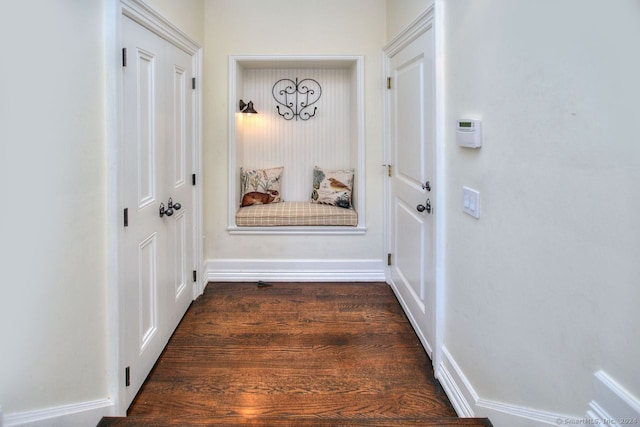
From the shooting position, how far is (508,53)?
153 cm

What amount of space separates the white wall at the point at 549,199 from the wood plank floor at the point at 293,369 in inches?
17.6

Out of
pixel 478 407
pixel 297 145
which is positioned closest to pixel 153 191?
pixel 478 407

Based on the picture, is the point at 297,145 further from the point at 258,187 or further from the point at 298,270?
the point at 298,270

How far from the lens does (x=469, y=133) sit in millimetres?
1859

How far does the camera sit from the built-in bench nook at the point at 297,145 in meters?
3.81

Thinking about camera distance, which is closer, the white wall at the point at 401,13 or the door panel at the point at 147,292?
the door panel at the point at 147,292

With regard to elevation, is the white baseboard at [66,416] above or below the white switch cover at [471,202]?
below

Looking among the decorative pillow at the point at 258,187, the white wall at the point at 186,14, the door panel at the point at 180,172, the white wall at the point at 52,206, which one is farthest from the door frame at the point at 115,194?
A: the decorative pillow at the point at 258,187

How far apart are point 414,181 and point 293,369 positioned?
143 cm

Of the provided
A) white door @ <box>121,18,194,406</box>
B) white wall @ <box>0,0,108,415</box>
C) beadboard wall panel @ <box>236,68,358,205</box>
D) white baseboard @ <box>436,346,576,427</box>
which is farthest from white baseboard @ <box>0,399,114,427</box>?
beadboard wall panel @ <box>236,68,358,205</box>

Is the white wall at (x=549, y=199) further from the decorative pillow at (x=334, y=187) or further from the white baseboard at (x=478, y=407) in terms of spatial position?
the decorative pillow at (x=334, y=187)

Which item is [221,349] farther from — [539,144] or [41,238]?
[539,144]

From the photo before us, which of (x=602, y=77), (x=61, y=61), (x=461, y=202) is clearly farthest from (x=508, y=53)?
(x=61, y=61)

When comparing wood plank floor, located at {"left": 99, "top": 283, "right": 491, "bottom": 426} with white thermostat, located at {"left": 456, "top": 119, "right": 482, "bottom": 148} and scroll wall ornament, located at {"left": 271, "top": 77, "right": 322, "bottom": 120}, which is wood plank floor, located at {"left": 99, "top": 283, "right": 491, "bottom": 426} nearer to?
white thermostat, located at {"left": 456, "top": 119, "right": 482, "bottom": 148}
